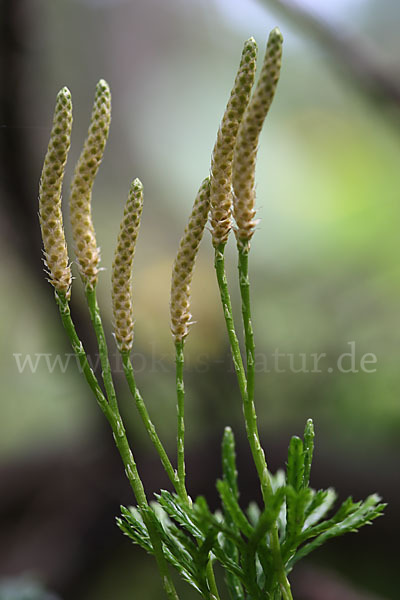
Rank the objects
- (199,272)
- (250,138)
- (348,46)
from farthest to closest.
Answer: (199,272) → (348,46) → (250,138)

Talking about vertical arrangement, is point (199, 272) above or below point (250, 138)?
above

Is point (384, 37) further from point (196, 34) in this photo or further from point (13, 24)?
point (13, 24)

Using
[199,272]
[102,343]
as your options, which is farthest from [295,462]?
[199,272]

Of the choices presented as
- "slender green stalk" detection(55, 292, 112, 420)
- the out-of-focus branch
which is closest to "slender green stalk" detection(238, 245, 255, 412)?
"slender green stalk" detection(55, 292, 112, 420)

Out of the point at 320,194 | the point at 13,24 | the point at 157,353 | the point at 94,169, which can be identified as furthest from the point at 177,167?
the point at 94,169

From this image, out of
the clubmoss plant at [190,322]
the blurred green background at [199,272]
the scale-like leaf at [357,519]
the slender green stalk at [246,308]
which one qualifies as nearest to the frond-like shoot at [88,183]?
the clubmoss plant at [190,322]

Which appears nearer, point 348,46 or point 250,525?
point 250,525

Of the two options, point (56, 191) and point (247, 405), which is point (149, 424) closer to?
point (247, 405)
